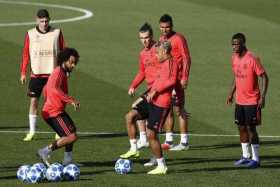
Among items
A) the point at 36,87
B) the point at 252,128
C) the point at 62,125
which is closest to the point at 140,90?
the point at 36,87

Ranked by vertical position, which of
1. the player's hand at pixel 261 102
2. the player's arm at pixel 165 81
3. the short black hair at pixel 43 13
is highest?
the short black hair at pixel 43 13

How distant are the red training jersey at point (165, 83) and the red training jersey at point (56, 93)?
5.29 feet

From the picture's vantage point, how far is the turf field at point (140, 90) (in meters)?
21.0

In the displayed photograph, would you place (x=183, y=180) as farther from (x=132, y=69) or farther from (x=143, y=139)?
(x=132, y=69)

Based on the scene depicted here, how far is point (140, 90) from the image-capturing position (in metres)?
30.7

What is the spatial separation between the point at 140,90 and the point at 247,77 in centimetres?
925

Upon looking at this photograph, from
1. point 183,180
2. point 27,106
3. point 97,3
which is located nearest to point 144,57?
point 183,180

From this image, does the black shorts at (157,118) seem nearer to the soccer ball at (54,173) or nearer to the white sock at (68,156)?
the white sock at (68,156)

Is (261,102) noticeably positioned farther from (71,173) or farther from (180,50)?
(71,173)

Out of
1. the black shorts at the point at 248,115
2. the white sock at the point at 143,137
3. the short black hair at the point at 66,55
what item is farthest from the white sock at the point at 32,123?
the black shorts at the point at 248,115

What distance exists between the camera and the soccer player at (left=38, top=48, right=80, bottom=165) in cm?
2083

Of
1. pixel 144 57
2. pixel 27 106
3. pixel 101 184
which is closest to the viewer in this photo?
pixel 101 184

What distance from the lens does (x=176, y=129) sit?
2620 centimetres

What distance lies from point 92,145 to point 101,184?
A: 14.7 ft
